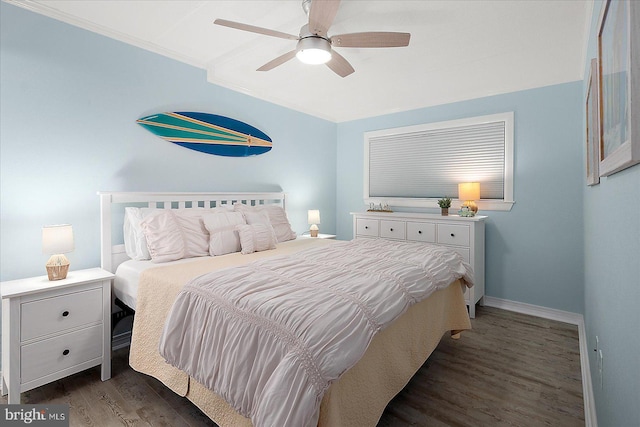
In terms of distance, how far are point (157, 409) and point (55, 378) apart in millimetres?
748

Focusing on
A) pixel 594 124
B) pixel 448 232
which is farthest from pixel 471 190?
pixel 594 124

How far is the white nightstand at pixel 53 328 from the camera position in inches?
75.3

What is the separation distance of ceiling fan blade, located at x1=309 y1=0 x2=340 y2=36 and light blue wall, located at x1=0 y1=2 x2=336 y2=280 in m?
1.73

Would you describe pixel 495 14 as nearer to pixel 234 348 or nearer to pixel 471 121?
pixel 471 121

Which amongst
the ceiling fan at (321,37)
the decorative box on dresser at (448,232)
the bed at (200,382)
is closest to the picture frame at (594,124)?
the ceiling fan at (321,37)

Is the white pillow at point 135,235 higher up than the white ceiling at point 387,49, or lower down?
lower down

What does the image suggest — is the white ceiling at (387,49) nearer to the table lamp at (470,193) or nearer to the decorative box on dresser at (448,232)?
the table lamp at (470,193)

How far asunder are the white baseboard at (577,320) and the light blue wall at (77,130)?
3.51m

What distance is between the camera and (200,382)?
1.51 meters

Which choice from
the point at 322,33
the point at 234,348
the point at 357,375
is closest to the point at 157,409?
the point at 234,348

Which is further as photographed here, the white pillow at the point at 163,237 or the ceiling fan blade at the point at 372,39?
the white pillow at the point at 163,237

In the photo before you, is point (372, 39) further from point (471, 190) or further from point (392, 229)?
point (392, 229)

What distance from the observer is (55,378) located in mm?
2072

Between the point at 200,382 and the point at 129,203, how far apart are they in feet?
6.41
